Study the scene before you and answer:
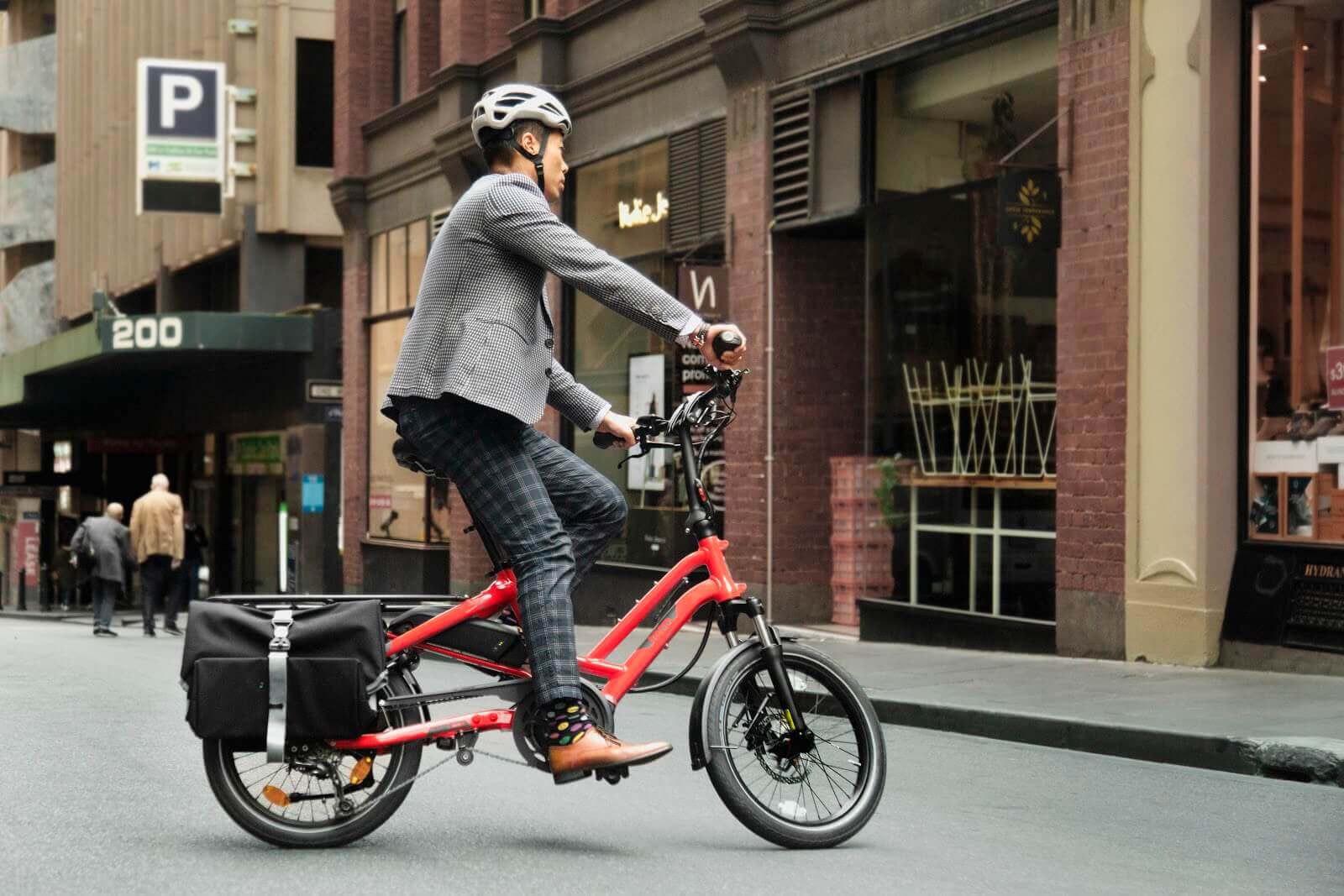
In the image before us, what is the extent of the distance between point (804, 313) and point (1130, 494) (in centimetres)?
484

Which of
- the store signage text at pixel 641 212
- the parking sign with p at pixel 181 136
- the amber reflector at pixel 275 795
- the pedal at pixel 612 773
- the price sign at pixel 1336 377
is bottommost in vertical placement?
the amber reflector at pixel 275 795

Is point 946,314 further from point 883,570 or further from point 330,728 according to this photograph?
point 330,728

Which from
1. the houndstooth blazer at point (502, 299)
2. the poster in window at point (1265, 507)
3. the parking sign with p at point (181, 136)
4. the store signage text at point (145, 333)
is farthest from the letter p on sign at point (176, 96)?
the houndstooth blazer at point (502, 299)

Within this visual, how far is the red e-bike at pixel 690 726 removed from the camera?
17.9 ft

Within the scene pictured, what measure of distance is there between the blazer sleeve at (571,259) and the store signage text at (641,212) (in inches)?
481

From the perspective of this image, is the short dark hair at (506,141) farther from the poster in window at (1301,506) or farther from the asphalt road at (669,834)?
the poster in window at (1301,506)

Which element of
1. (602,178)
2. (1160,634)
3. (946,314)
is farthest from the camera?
(602,178)

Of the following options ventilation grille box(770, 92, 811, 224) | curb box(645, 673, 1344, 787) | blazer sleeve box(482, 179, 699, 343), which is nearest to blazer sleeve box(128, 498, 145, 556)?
ventilation grille box(770, 92, 811, 224)

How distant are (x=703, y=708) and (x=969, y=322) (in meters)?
8.45

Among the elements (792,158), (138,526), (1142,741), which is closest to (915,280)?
(792,158)

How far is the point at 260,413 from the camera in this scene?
32.9 metres

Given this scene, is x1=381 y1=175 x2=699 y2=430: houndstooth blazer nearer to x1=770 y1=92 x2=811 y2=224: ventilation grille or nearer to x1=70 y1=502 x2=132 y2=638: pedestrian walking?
x1=770 y1=92 x2=811 y2=224: ventilation grille

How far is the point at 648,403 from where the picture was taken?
1820cm

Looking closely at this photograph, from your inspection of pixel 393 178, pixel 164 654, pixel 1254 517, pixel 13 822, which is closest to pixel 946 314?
pixel 1254 517
